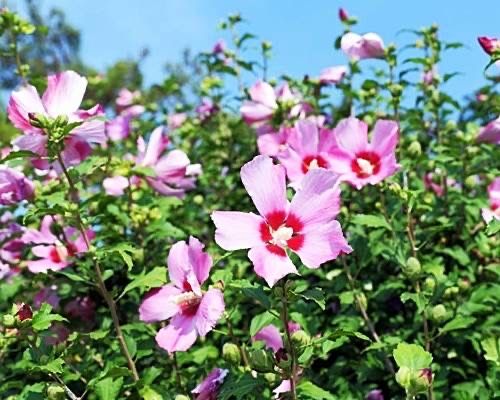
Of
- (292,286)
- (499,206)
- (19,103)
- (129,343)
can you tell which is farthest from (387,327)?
(19,103)

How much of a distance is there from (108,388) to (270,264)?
2.37 ft

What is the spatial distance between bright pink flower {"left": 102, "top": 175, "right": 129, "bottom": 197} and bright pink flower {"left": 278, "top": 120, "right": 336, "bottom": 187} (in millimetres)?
728

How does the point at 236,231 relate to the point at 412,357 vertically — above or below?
above

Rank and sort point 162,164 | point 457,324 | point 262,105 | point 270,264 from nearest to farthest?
point 270,264 < point 457,324 < point 162,164 < point 262,105

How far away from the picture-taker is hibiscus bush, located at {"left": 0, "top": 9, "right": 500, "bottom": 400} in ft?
5.84

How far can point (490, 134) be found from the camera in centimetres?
283

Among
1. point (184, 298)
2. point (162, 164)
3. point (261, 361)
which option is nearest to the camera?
point (261, 361)

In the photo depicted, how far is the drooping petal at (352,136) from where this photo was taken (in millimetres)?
2410

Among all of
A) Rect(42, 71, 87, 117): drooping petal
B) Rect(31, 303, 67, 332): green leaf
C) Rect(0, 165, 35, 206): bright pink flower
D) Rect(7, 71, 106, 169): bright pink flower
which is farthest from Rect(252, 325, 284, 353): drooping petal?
Rect(0, 165, 35, 206): bright pink flower

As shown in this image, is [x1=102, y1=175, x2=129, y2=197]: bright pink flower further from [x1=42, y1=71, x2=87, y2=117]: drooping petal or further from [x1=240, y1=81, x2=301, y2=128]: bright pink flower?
[x1=42, y1=71, x2=87, y2=117]: drooping petal

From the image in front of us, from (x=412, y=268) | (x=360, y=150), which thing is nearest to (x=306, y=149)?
(x=360, y=150)

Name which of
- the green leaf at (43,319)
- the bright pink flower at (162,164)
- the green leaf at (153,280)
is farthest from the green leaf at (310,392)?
the bright pink flower at (162,164)

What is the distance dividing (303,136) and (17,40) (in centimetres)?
144

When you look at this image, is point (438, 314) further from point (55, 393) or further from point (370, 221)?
point (55, 393)
